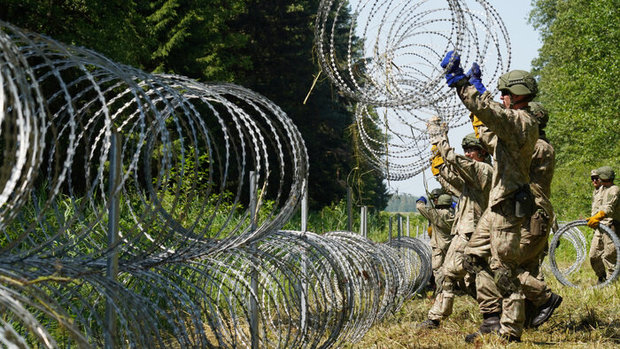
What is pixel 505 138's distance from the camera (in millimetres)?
5699

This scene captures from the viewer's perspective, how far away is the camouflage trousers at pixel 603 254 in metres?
11.8

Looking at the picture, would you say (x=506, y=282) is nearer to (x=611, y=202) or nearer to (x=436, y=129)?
(x=436, y=129)

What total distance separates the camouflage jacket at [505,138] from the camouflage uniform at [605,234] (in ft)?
20.1

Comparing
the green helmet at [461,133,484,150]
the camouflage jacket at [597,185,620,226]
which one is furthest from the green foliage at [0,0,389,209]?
the green helmet at [461,133,484,150]

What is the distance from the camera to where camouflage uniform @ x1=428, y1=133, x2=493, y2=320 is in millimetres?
7281

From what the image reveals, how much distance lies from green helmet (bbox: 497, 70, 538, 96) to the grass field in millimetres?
1999

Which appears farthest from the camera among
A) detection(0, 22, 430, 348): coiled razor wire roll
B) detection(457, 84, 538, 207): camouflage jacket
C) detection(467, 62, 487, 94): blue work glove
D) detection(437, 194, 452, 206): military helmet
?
detection(437, 194, 452, 206): military helmet

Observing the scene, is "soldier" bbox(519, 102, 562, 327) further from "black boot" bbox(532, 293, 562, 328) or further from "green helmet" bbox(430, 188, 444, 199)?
"green helmet" bbox(430, 188, 444, 199)

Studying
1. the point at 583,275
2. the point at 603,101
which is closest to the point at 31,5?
the point at 583,275

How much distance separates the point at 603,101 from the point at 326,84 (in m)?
12.9

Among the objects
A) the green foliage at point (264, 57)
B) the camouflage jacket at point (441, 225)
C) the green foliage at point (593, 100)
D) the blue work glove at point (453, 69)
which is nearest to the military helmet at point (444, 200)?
the camouflage jacket at point (441, 225)

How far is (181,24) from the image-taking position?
22859mm

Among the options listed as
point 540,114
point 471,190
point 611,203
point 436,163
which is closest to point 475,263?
point 471,190

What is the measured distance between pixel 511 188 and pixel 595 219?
6.04m
